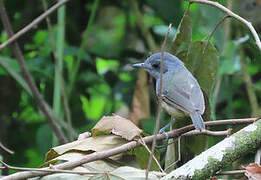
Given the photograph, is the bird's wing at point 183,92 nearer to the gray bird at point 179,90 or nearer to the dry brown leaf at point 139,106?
the gray bird at point 179,90

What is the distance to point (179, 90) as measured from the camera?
10.5 ft

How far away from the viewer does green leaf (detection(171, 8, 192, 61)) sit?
8.94ft

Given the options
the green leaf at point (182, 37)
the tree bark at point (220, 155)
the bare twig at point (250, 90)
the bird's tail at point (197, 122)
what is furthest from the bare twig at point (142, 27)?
the tree bark at point (220, 155)

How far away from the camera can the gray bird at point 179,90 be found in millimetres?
2741

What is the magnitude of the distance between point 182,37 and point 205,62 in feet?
0.65

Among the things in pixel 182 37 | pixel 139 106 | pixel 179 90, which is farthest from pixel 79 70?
pixel 182 37

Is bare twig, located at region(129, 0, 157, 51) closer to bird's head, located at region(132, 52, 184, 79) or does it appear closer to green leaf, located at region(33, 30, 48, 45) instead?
green leaf, located at region(33, 30, 48, 45)

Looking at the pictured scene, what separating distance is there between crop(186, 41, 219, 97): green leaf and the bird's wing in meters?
0.05

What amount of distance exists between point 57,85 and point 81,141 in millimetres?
1417

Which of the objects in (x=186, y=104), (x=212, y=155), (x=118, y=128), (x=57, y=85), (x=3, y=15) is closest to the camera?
(x=212, y=155)

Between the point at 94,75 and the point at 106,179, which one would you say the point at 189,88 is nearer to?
the point at 106,179

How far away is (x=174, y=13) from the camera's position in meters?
4.36

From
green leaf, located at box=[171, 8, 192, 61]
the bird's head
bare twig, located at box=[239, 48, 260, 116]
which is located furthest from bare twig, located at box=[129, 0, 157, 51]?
green leaf, located at box=[171, 8, 192, 61]

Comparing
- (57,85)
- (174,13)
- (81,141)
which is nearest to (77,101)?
(57,85)
